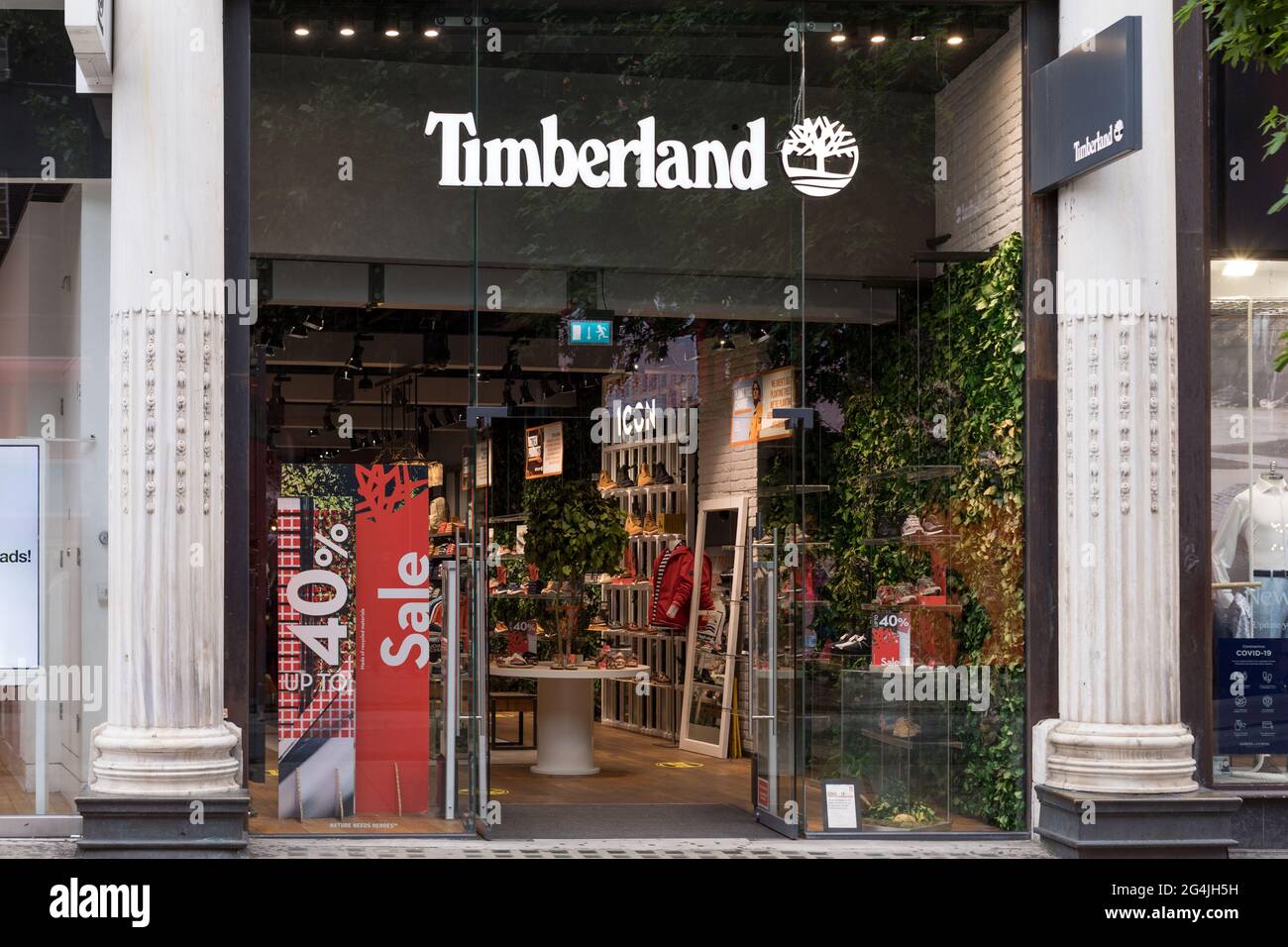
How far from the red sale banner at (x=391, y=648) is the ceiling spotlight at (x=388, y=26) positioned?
235 cm

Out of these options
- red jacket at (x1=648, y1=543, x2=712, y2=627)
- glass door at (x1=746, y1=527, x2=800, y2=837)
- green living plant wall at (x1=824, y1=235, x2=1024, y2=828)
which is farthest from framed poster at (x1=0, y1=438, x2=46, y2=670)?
red jacket at (x1=648, y1=543, x2=712, y2=627)

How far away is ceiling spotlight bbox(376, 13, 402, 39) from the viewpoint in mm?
8281

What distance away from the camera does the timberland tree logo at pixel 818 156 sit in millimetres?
8398

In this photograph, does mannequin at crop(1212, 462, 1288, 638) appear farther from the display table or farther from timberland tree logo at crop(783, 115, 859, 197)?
the display table

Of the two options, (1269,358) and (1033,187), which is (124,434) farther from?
(1269,358)

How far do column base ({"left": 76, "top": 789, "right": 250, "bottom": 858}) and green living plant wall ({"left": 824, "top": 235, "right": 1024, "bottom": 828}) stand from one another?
11.7 ft

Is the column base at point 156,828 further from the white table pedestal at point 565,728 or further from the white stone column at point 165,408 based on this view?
the white table pedestal at point 565,728

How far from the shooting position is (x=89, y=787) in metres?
7.06

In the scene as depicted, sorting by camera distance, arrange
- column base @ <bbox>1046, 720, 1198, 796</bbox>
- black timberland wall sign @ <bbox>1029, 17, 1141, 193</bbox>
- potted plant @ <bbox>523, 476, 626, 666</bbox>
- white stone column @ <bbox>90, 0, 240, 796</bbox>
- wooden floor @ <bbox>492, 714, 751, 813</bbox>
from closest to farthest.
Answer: black timberland wall sign @ <bbox>1029, 17, 1141, 193</bbox>
white stone column @ <bbox>90, 0, 240, 796</bbox>
column base @ <bbox>1046, 720, 1198, 796</bbox>
wooden floor @ <bbox>492, 714, 751, 813</bbox>
potted plant @ <bbox>523, 476, 626, 666</bbox>

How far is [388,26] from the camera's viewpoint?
834 centimetres

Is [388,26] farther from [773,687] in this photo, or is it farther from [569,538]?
[773,687]

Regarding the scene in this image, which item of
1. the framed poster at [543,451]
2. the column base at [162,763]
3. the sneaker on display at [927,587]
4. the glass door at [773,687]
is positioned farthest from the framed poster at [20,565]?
the framed poster at [543,451]
